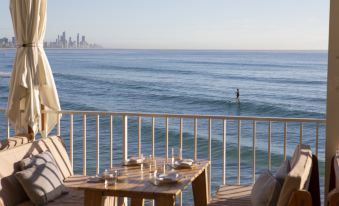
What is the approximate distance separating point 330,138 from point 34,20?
293 centimetres

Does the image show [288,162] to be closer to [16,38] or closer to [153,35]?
[16,38]

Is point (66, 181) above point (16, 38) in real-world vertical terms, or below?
below

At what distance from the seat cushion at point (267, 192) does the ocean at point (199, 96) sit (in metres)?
7.03

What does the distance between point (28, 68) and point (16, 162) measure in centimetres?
118

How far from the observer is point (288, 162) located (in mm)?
4078

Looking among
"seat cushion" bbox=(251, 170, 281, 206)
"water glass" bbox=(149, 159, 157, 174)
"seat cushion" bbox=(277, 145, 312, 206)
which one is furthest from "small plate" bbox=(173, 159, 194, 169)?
"seat cushion" bbox=(277, 145, 312, 206)

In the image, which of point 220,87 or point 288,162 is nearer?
point 288,162

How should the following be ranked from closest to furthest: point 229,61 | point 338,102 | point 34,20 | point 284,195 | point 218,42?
1. point 284,195
2. point 338,102
3. point 34,20
4. point 218,42
5. point 229,61

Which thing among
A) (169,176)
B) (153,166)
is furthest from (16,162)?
(169,176)

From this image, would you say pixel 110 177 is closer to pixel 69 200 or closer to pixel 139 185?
pixel 139 185

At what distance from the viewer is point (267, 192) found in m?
3.58

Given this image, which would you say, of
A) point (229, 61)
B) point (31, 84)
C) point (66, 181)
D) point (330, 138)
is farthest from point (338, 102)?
point (229, 61)

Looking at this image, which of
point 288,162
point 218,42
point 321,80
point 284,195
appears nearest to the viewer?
point 284,195

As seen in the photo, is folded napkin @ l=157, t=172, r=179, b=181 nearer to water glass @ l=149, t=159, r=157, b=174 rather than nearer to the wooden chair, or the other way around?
water glass @ l=149, t=159, r=157, b=174
